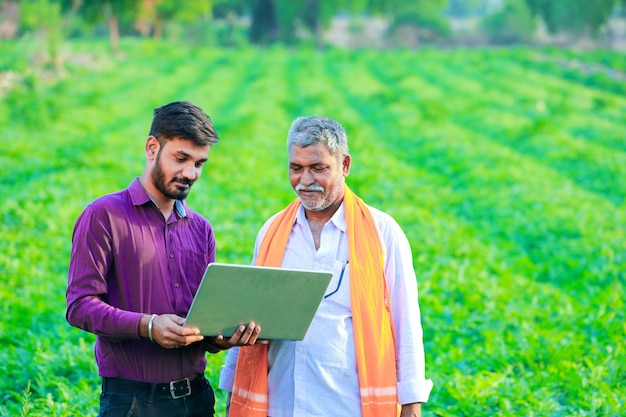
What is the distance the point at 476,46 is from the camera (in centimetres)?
4559

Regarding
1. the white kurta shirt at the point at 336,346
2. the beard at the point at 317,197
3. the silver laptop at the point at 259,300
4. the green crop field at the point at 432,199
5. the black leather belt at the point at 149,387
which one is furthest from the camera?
the green crop field at the point at 432,199

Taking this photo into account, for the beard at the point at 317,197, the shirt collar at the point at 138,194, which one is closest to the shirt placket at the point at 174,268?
the shirt collar at the point at 138,194

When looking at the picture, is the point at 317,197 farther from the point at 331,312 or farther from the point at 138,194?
the point at 138,194

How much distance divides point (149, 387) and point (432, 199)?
868cm

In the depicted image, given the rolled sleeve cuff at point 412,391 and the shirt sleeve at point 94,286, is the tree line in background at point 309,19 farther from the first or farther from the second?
the rolled sleeve cuff at point 412,391

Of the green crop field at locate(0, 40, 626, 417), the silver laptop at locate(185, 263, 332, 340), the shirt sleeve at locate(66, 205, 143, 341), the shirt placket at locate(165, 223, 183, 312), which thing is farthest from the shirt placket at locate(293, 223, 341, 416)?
the green crop field at locate(0, 40, 626, 417)

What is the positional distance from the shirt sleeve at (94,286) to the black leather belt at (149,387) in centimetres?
16

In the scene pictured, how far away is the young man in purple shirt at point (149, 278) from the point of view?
2.76m

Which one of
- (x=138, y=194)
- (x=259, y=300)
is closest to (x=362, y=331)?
(x=259, y=300)

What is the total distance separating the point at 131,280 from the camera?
2.86m

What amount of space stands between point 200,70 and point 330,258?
27331 mm

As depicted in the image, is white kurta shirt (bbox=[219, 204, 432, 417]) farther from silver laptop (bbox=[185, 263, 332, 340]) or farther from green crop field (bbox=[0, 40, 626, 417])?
green crop field (bbox=[0, 40, 626, 417])

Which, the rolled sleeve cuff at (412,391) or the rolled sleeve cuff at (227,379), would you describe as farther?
the rolled sleeve cuff at (227,379)

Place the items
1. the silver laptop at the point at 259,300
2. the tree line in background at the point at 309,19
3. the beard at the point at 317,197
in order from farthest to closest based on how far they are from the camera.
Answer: the tree line in background at the point at 309,19 → the beard at the point at 317,197 → the silver laptop at the point at 259,300
